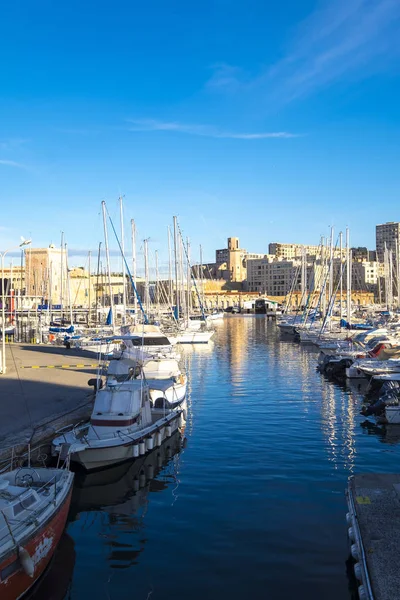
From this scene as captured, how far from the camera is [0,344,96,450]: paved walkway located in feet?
71.8

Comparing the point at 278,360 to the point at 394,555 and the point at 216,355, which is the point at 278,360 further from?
the point at 394,555

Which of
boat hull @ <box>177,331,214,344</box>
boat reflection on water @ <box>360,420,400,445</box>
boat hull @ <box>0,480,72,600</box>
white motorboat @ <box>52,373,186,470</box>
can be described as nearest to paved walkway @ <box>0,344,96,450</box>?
white motorboat @ <box>52,373,186,470</box>

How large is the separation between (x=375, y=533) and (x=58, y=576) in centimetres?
680

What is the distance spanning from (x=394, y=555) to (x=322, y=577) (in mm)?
2236

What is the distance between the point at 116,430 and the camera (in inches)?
827

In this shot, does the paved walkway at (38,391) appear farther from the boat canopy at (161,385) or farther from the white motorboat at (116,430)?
the boat canopy at (161,385)

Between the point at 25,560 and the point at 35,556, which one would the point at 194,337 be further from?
the point at 25,560

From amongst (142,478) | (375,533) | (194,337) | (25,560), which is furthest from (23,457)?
(194,337)

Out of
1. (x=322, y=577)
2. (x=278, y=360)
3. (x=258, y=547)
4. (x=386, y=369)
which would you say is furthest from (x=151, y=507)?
(x=278, y=360)

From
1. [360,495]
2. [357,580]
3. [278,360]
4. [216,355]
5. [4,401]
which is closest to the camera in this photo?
[357,580]

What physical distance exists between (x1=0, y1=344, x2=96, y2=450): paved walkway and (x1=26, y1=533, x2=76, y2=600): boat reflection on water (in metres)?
5.35

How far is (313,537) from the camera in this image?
48.4ft

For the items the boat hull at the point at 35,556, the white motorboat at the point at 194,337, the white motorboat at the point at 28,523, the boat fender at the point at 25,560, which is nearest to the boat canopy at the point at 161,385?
the white motorboat at the point at 28,523

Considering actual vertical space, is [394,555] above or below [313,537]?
above
